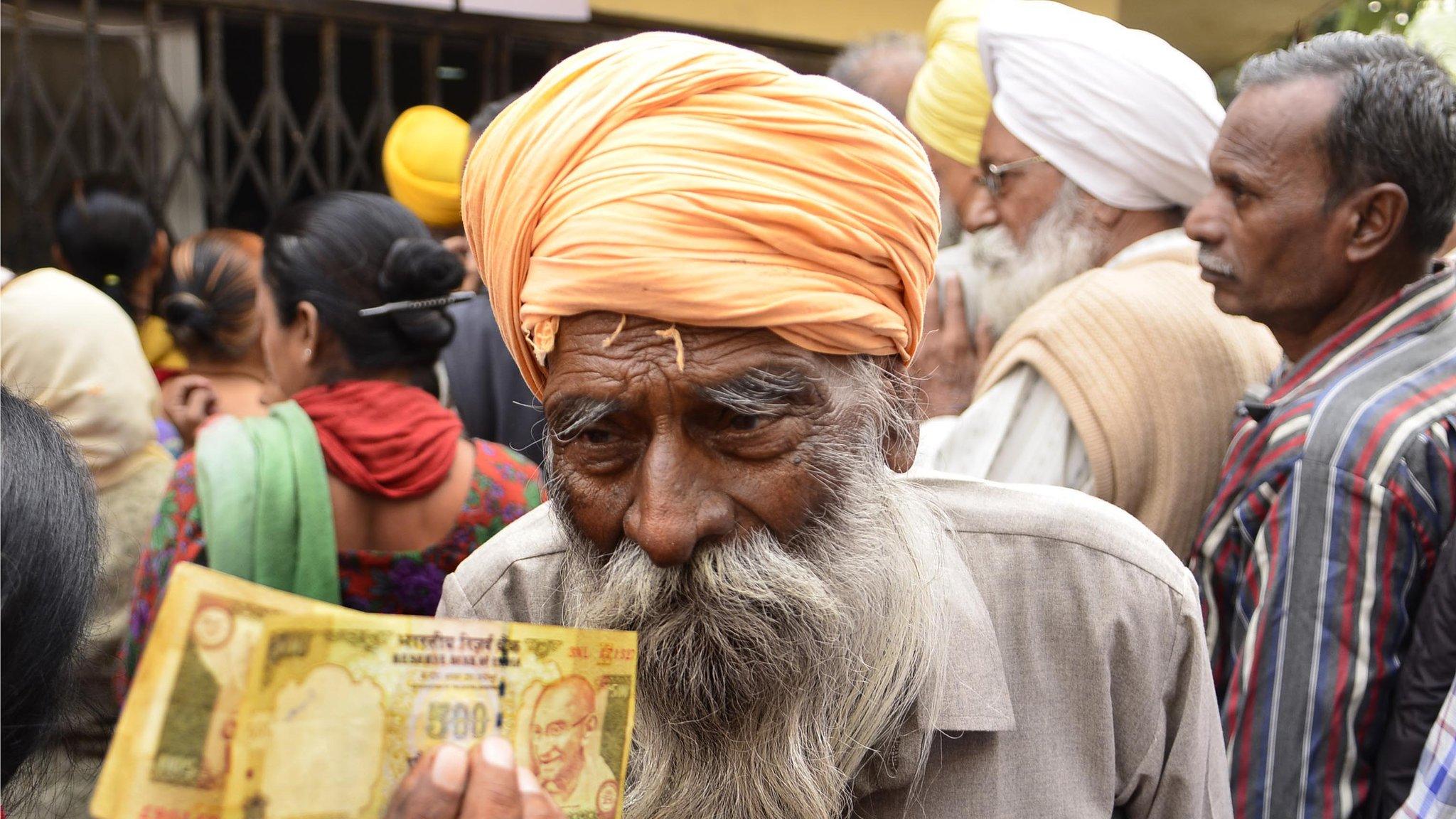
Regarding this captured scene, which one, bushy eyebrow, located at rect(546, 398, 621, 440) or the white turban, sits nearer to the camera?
bushy eyebrow, located at rect(546, 398, 621, 440)

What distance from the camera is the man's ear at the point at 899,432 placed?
6.38 feet

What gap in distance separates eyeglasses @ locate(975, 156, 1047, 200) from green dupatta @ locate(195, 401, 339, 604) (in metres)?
2.09

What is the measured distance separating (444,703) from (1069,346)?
6.37 feet

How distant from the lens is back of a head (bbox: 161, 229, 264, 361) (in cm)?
414

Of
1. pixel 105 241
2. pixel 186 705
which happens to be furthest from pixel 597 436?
pixel 105 241

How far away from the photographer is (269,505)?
2848 mm

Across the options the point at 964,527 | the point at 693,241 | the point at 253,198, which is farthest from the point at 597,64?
the point at 253,198

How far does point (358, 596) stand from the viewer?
299 cm

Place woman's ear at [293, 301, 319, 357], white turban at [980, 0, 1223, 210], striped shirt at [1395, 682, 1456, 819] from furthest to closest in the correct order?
white turban at [980, 0, 1223, 210] < woman's ear at [293, 301, 319, 357] < striped shirt at [1395, 682, 1456, 819]

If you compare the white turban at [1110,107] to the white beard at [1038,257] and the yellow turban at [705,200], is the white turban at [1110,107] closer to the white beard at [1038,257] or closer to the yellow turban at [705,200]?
the white beard at [1038,257]

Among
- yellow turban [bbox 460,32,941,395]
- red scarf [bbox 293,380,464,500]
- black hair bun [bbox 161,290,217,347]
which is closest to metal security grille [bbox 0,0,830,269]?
black hair bun [bbox 161,290,217,347]

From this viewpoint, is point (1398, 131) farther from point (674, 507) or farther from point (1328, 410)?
point (674, 507)

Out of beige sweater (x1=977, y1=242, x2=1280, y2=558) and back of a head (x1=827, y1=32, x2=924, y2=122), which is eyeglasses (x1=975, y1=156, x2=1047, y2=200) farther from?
back of a head (x1=827, y1=32, x2=924, y2=122)

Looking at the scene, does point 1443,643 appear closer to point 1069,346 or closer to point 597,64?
point 1069,346
